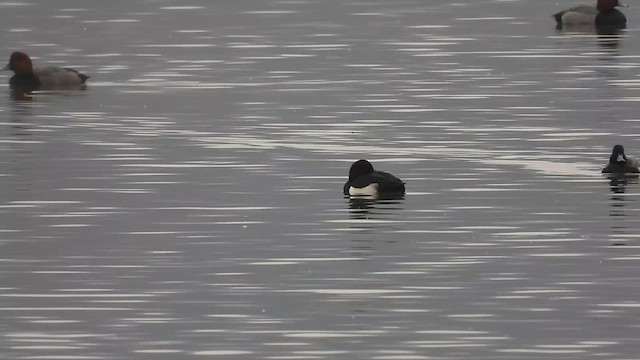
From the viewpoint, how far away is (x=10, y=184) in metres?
24.9

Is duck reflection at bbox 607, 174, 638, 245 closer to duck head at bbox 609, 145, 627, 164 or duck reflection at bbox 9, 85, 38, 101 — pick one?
duck head at bbox 609, 145, 627, 164

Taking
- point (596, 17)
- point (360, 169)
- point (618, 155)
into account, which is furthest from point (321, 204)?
point (596, 17)

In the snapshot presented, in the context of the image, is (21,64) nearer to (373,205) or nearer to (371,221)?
(373,205)

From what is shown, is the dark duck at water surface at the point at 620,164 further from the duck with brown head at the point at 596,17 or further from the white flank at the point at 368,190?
the duck with brown head at the point at 596,17

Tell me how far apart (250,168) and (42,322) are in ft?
28.5

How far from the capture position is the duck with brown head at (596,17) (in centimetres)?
4516

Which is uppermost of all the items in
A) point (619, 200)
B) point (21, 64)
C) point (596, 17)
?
point (619, 200)

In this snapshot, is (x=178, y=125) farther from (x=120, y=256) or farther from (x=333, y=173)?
(x=120, y=256)

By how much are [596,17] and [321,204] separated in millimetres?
22955

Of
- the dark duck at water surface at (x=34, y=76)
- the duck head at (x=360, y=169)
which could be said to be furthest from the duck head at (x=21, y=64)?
the duck head at (x=360, y=169)

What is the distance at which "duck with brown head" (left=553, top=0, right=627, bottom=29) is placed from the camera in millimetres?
45156

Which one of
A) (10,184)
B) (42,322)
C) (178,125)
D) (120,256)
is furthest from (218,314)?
(178,125)

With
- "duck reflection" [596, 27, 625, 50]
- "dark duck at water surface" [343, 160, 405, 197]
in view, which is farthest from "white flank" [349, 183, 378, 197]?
"duck reflection" [596, 27, 625, 50]

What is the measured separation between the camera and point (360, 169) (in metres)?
23.8
